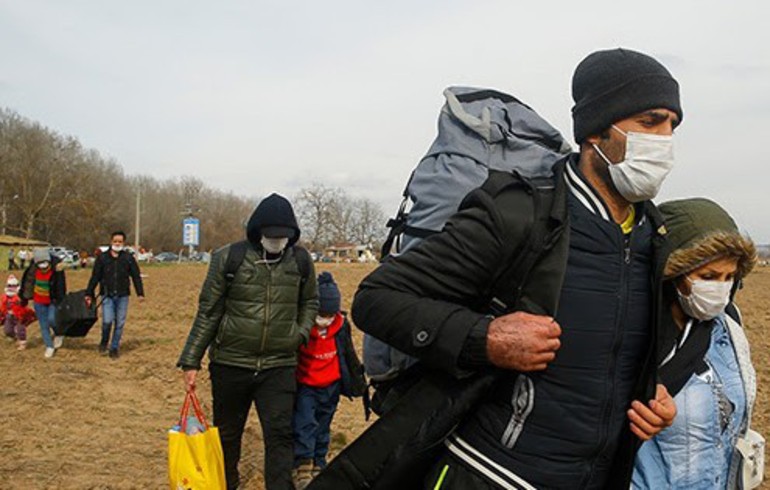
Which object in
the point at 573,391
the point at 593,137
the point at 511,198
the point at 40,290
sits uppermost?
the point at 593,137

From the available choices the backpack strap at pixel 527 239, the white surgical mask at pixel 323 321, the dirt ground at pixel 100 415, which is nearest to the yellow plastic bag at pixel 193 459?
the dirt ground at pixel 100 415

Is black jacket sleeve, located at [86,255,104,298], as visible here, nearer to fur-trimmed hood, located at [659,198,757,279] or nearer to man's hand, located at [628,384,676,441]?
fur-trimmed hood, located at [659,198,757,279]

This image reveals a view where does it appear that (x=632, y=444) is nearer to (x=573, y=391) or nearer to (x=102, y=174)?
(x=573, y=391)

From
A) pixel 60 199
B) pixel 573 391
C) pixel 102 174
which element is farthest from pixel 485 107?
pixel 102 174

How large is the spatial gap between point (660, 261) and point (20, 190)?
6933 cm

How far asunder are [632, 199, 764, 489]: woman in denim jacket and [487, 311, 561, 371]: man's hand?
0.78 meters

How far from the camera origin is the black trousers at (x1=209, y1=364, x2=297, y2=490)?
4867 millimetres

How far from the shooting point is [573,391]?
76.2 inches

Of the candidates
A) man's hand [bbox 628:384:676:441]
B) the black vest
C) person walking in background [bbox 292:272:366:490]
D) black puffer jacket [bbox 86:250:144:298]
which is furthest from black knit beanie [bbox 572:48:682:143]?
black puffer jacket [bbox 86:250:144:298]

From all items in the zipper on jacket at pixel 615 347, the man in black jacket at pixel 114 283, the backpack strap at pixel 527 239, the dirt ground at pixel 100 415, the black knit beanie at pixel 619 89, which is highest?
the black knit beanie at pixel 619 89

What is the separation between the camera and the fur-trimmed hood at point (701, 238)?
248 cm

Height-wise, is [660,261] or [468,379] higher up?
[660,261]

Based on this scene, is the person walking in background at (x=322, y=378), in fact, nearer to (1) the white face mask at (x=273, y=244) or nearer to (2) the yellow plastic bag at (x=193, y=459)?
(1) the white face mask at (x=273, y=244)

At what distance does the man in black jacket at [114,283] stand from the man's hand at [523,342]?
10.1 m
